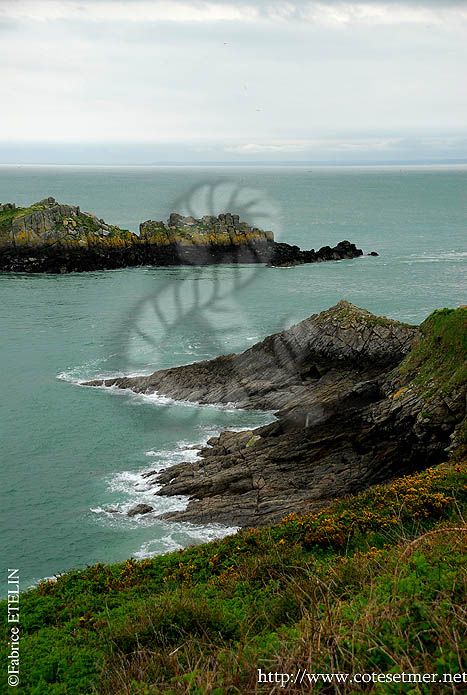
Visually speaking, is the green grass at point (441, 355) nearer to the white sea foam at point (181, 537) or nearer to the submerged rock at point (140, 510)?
the white sea foam at point (181, 537)

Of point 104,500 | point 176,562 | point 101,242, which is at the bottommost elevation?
point 104,500

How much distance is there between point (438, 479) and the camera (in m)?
14.5

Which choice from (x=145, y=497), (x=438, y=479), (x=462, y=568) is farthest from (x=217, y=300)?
(x=462, y=568)

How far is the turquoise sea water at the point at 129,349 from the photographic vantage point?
20766mm

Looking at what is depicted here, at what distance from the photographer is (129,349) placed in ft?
133

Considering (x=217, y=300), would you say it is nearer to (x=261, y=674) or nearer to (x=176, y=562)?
(x=176, y=562)

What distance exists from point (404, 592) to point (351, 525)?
524cm

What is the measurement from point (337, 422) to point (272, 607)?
13.9m
